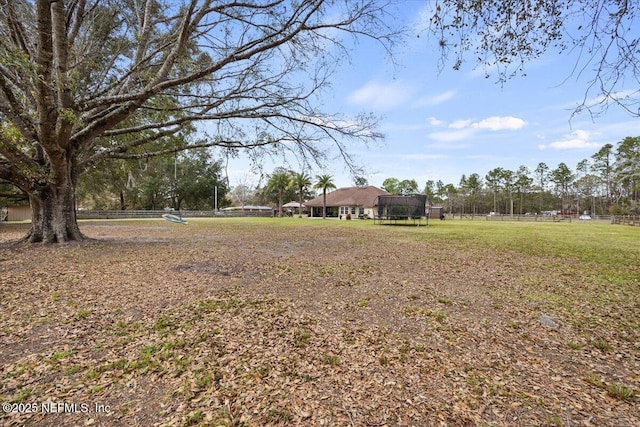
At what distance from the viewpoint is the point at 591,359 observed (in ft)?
10.5

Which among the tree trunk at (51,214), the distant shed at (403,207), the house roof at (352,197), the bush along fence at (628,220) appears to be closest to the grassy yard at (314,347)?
the tree trunk at (51,214)

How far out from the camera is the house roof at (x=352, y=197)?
41.2 meters

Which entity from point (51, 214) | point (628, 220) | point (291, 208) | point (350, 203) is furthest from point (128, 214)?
point (628, 220)

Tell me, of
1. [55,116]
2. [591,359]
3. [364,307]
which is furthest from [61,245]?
[591,359]

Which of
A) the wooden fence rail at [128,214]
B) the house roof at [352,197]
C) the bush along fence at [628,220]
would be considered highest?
the house roof at [352,197]

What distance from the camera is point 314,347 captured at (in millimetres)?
3369

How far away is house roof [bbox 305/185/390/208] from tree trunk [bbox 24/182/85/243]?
3351 centimetres

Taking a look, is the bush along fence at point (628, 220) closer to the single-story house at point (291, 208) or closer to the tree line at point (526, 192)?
the tree line at point (526, 192)

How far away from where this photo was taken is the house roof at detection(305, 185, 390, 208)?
41.2 meters

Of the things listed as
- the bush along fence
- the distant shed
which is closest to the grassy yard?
the distant shed

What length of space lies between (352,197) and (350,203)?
136cm

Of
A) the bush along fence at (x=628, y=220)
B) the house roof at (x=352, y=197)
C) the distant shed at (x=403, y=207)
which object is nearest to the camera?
the distant shed at (x=403, y=207)

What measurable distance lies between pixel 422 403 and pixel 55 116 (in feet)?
31.2

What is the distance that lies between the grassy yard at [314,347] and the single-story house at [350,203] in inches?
1308
